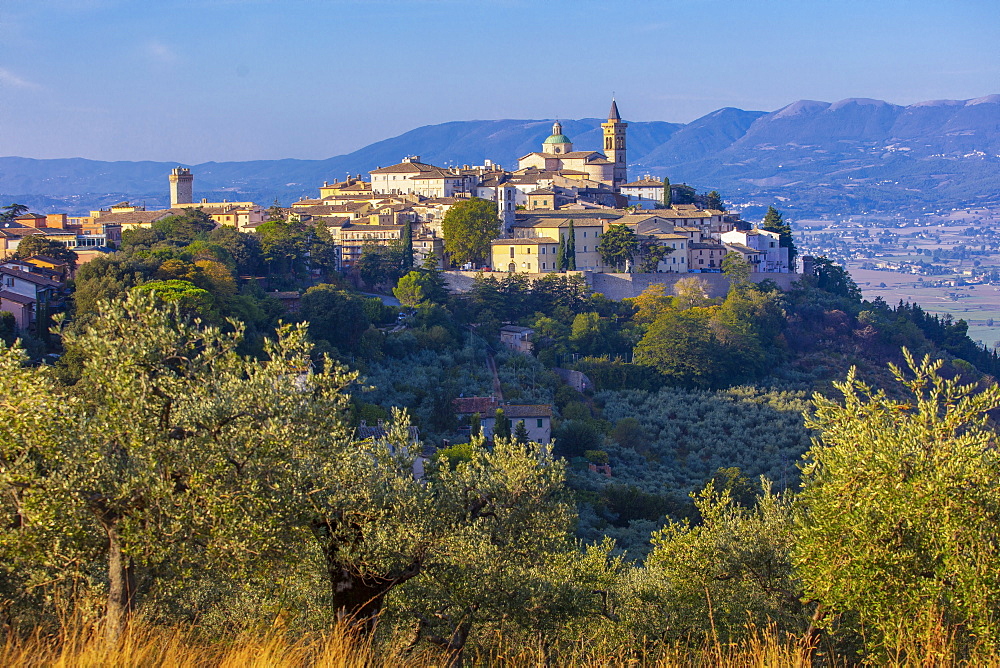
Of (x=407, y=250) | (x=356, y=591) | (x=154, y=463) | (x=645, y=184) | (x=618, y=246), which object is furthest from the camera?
(x=645, y=184)

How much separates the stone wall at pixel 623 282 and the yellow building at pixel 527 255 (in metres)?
0.64

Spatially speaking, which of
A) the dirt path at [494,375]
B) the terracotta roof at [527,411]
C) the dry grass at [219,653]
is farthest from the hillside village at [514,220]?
the dry grass at [219,653]

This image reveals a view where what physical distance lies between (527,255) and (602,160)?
22.7m

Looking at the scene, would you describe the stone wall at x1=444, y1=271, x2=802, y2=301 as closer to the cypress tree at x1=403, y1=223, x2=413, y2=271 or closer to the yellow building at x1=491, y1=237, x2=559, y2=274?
the yellow building at x1=491, y1=237, x2=559, y2=274

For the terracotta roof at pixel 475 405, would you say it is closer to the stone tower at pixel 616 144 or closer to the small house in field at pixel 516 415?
the small house in field at pixel 516 415

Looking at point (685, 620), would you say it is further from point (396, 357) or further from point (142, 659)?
point (396, 357)

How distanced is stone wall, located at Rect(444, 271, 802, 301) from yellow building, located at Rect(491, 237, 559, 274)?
64 cm

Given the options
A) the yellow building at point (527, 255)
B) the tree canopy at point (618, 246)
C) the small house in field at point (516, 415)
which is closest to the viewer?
the small house in field at point (516, 415)

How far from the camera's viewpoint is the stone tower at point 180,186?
7281 cm

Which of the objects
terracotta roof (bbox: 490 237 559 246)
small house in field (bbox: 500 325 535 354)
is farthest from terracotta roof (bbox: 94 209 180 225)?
small house in field (bbox: 500 325 535 354)

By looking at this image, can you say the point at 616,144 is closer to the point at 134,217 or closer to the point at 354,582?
the point at 134,217

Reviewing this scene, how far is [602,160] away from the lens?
73062mm

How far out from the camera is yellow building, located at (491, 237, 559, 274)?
52094 millimetres

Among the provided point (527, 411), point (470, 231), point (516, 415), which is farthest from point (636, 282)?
point (516, 415)
